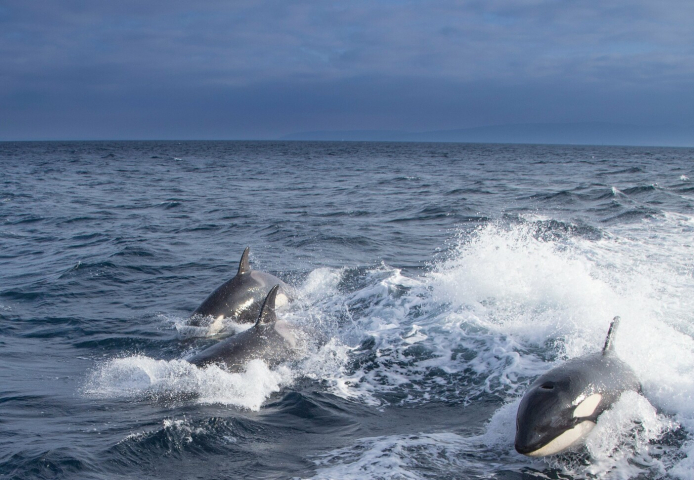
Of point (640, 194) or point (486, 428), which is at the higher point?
point (640, 194)

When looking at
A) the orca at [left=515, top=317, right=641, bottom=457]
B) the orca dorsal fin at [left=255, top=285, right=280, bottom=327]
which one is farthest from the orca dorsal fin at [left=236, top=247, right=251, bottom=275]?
the orca at [left=515, top=317, right=641, bottom=457]

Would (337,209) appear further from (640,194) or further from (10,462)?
(10,462)

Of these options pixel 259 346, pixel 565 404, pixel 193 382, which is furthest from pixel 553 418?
pixel 193 382

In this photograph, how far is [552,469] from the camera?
226 inches

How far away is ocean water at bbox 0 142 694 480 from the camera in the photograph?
6055mm

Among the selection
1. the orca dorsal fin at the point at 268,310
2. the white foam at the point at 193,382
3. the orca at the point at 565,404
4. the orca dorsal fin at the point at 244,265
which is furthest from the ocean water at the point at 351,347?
the orca dorsal fin at the point at 244,265

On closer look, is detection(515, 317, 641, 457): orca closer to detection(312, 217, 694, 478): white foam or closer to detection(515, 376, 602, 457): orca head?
detection(515, 376, 602, 457): orca head

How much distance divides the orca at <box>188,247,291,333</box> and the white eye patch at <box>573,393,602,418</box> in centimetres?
620

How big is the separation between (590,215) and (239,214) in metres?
12.9

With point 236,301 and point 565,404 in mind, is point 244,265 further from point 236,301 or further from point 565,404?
point 565,404

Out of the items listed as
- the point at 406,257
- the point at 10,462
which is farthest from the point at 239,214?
the point at 10,462

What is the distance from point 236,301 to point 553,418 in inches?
254

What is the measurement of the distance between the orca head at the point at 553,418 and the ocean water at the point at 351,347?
19 cm

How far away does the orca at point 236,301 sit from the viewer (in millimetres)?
10484
